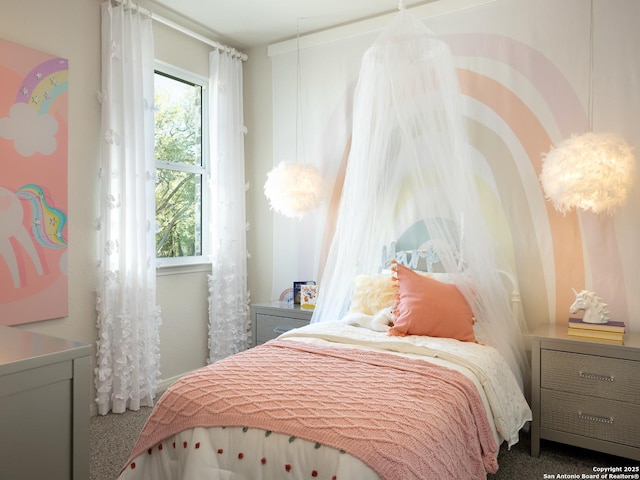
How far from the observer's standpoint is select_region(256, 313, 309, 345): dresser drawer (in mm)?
3688

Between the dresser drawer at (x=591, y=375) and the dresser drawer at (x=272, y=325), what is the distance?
1.71 meters

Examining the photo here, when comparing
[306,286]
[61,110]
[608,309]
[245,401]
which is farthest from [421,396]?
[61,110]

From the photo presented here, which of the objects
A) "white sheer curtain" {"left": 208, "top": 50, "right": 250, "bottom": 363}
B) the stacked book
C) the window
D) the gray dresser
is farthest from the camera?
"white sheer curtain" {"left": 208, "top": 50, "right": 250, "bottom": 363}

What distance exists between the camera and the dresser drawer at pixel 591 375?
Result: 2.47m

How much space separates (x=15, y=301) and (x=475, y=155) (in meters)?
3.17

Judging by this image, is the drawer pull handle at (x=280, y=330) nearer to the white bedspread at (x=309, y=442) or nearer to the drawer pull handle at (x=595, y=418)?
the white bedspread at (x=309, y=442)

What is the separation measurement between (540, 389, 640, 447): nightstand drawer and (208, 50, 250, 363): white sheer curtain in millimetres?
2608

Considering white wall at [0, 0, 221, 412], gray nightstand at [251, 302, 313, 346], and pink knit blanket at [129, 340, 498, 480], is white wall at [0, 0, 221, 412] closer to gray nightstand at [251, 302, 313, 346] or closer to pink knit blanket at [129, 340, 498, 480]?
gray nightstand at [251, 302, 313, 346]

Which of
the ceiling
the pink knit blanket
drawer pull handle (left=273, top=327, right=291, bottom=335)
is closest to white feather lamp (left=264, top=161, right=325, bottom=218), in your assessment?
drawer pull handle (left=273, top=327, right=291, bottom=335)

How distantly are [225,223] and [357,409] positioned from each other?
282 cm

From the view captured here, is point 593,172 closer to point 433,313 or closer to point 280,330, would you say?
point 433,313

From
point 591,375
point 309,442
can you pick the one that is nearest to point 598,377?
point 591,375

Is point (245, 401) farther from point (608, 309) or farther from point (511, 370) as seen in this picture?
point (608, 309)

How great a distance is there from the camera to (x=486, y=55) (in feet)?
11.1
